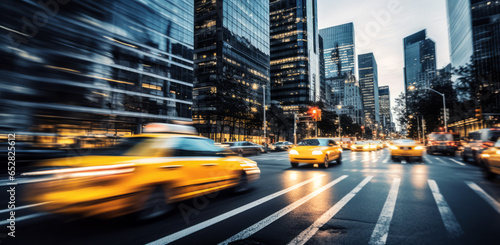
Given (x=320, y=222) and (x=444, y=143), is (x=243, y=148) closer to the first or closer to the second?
(x=444, y=143)

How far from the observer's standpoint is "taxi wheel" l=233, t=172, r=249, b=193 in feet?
20.6

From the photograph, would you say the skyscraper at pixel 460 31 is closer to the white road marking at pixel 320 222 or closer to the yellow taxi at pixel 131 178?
the white road marking at pixel 320 222

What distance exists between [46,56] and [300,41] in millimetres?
109586

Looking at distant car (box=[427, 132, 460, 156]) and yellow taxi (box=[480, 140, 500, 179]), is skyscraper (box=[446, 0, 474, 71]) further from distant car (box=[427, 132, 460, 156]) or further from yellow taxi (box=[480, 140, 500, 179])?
yellow taxi (box=[480, 140, 500, 179])

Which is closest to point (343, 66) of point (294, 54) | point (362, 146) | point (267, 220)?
point (294, 54)

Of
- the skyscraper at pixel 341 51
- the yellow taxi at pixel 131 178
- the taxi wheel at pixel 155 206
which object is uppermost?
the skyscraper at pixel 341 51

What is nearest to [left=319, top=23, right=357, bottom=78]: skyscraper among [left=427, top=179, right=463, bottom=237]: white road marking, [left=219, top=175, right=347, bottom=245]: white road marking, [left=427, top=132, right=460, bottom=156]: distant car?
[left=427, top=132, right=460, bottom=156]: distant car

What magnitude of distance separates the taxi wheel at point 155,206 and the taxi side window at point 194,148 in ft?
2.37

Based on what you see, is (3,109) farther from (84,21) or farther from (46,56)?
(84,21)

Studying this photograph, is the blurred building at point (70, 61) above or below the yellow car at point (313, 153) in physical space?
above

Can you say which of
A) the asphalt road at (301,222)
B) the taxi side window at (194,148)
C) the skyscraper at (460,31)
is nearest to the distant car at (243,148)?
the taxi side window at (194,148)

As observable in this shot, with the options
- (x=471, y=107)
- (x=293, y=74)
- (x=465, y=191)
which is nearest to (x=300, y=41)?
(x=293, y=74)

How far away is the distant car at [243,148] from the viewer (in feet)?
76.1

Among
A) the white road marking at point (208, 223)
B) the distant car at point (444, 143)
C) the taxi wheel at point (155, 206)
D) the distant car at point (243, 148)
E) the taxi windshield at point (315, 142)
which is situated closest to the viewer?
the white road marking at point (208, 223)
